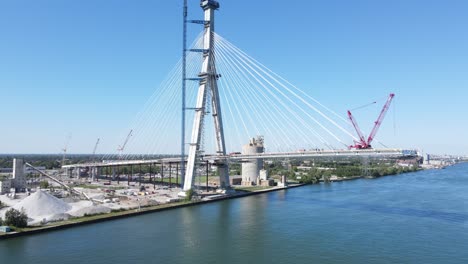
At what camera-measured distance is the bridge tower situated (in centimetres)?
2122

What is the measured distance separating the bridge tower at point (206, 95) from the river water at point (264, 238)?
3492 millimetres

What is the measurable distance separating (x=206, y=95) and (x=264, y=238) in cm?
1084

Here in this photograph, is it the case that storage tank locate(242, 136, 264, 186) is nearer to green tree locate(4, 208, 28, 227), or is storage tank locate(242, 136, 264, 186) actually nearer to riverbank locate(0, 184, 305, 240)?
riverbank locate(0, 184, 305, 240)

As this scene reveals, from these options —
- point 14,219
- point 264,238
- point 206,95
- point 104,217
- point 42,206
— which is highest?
point 206,95

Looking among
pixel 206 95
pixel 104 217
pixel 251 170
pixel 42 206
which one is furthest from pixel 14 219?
pixel 251 170

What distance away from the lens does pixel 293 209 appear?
18.4 metres

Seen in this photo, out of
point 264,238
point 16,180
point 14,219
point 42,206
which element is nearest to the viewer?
point 264,238

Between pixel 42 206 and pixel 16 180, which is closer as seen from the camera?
pixel 42 206

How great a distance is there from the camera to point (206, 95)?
2153 centimetres

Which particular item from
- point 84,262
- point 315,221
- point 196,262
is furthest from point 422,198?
point 84,262

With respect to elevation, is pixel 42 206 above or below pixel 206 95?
below

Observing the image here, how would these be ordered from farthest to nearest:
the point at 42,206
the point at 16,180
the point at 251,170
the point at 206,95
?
the point at 251,170 < the point at 16,180 < the point at 206,95 < the point at 42,206

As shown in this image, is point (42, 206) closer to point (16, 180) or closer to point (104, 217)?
point (104, 217)

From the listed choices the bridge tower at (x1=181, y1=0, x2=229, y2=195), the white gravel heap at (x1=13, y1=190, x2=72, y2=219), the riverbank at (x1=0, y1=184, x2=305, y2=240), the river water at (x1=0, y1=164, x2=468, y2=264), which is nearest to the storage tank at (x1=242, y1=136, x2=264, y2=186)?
the riverbank at (x1=0, y1=184, x2=305, y2=240)
